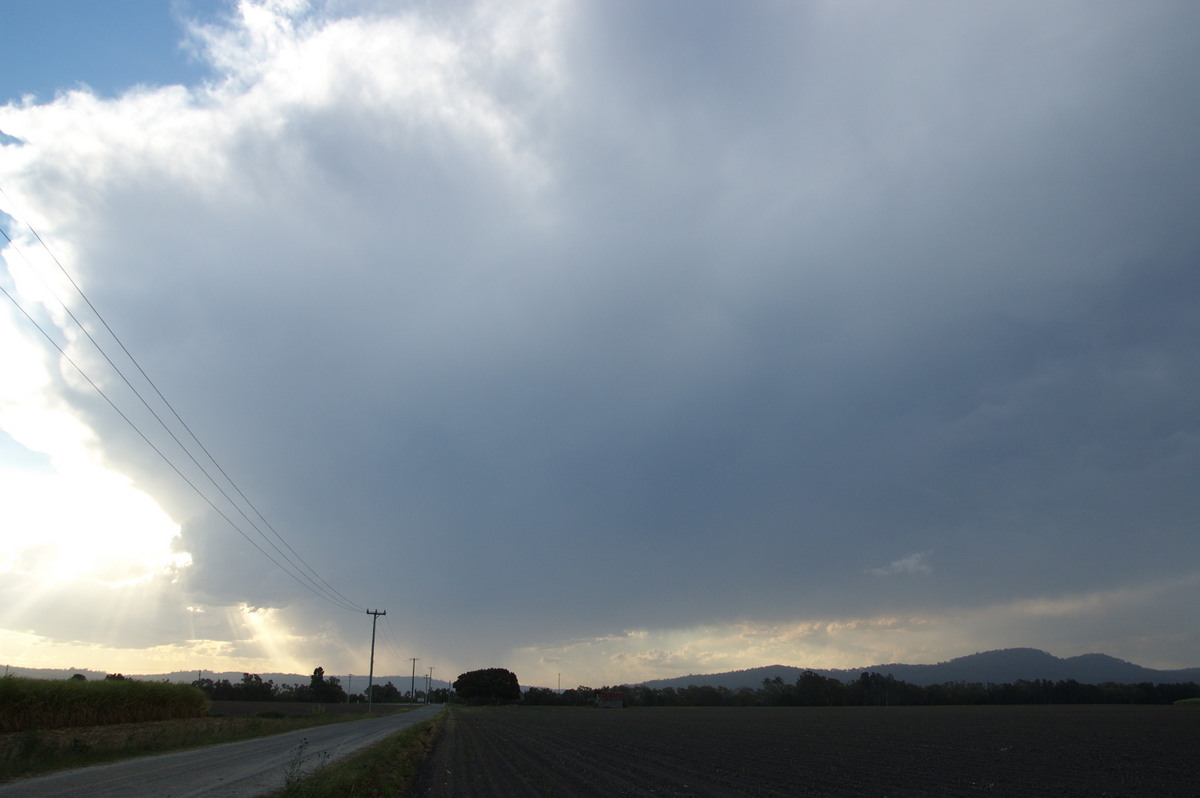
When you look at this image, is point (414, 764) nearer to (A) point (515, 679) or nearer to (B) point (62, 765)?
(B) point (62, 765)

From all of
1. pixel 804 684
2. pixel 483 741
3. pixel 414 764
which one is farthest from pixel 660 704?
pixel 414 764

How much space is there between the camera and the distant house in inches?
6462

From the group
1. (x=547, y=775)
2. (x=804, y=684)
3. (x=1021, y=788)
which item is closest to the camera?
(x=1021, y=788)

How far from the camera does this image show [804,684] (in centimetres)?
17512

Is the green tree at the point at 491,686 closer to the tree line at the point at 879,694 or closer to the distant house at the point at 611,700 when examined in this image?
the tree line at the point at 879,694

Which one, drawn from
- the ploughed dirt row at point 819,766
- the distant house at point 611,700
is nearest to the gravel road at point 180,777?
the ploughed dirt row at point 819,766

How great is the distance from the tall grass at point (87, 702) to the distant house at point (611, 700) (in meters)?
125

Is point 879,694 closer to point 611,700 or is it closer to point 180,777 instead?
point 611,700

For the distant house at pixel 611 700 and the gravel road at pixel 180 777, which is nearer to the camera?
the gravel road at pixel 180 777

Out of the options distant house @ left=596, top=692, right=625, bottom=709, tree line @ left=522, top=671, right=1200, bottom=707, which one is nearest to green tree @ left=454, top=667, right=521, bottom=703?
tree line @ left=522, top=671, right=1200, bottom=707

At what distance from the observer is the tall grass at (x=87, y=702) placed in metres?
31.8

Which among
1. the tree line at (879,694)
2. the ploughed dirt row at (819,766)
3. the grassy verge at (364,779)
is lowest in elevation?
the tree line at (879,694)

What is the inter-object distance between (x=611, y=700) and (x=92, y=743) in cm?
15200

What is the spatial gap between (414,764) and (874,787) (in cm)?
1762
